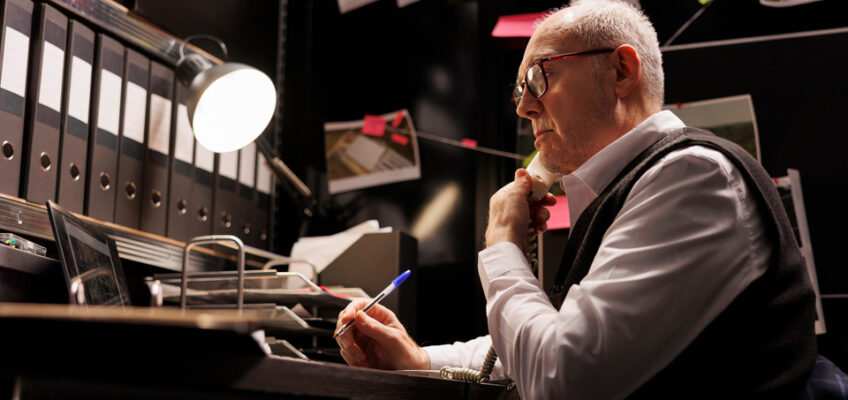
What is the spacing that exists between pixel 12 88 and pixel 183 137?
1.56ft

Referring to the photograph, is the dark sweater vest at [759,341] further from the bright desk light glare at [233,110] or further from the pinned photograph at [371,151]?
the pinned photograph at [371,151]

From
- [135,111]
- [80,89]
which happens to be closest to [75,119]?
[80,89]

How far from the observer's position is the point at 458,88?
7.11 ft

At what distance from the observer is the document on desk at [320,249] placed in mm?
1877

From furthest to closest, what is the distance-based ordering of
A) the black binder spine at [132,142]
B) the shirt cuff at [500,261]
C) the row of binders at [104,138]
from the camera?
the black binder spine at [132,142], the row of binders at [104,138], the shirt cuff at [500,261]

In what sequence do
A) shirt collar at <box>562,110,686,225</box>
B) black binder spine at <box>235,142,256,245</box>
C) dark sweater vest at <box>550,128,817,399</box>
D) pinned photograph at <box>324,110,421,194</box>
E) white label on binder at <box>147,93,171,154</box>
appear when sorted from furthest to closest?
pinned photograph at <box>324,110,421,194</box> → black binder spine at <box>235,142,256,245</box> → white label on binder at <box>147,93,171,154</box> → shirt collar at <box>562,110,686,225</box> → dark sweater vest at <box>550,128,817,399</box>

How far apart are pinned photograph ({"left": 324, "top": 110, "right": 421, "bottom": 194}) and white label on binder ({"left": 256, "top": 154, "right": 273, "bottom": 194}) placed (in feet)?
0.66

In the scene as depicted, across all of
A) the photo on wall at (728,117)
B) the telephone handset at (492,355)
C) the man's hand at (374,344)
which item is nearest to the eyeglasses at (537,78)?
the telephone handset at (492,355)

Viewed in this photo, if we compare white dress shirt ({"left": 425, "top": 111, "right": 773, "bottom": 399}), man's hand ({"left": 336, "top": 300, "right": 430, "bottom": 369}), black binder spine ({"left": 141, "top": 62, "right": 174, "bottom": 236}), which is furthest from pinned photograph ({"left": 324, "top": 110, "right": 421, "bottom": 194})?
white dress shirt ({"left": 425, "top": 111, "right": 773, "bottom": 399})

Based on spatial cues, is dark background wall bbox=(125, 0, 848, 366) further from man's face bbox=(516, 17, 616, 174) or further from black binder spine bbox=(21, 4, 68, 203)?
man's face bbox=(516, 17, 616, 174)

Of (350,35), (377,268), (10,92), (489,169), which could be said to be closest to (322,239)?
(377,268)

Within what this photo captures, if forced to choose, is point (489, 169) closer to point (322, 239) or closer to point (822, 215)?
point (322, 239)

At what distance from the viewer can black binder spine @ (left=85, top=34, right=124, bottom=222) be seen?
150cm

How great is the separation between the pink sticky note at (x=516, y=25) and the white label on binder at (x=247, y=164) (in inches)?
27.2
